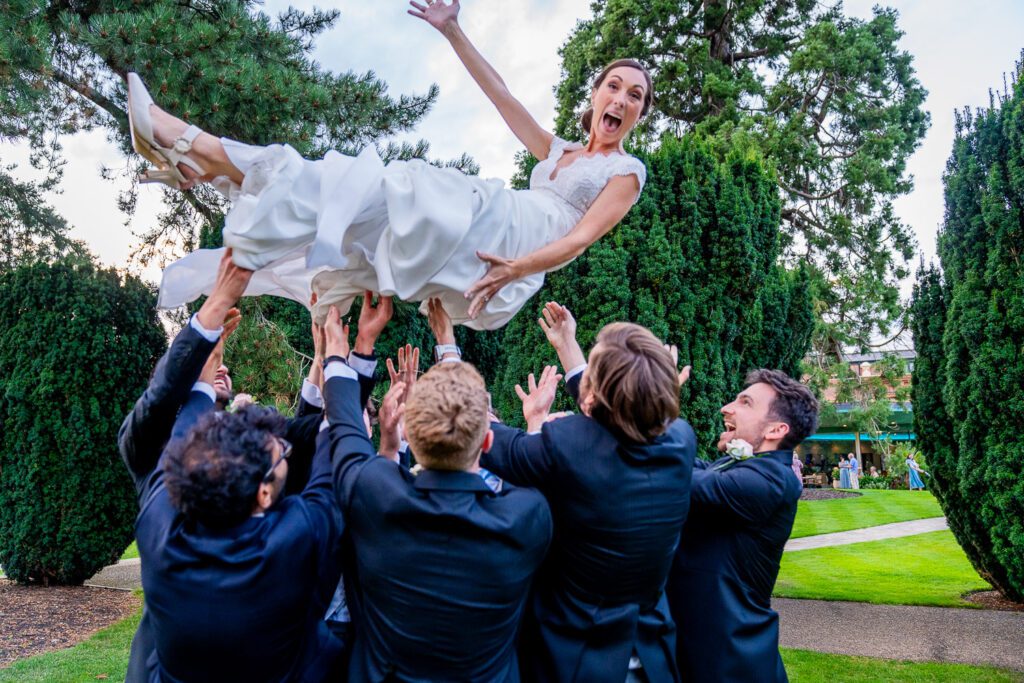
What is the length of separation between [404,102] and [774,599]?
273 inches

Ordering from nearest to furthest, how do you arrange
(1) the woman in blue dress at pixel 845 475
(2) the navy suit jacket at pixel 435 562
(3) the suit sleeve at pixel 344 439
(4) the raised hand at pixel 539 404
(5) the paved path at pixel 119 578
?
(2) the navy suit jacket at pixel 435 562, (3) the suit sleeve at pixel 344 439, (4) the raised hand at pixel 539 404, (5) the paved path at pixel 119 578, (1) the woman in blue dress at pixel 845 475

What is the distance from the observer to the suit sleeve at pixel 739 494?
2803 mm

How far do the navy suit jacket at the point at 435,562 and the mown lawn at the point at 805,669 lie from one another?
455 cm

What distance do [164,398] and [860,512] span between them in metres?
17.4

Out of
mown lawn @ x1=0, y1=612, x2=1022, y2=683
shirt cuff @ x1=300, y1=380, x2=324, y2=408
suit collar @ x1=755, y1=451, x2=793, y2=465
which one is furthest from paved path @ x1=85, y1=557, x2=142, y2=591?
suit collar @ x1=755, y1=451, x2=793, y2=465

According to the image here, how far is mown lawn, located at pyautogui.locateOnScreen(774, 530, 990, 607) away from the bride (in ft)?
23.1

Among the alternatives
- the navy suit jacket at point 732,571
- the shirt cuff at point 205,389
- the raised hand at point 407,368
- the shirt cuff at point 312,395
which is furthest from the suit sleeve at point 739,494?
the shirt cuff at point 205,389

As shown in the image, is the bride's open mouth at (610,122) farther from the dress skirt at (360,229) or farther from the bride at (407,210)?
the dress skirt at (360,229)

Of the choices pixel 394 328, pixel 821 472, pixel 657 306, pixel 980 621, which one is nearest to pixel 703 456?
pixel 657 306

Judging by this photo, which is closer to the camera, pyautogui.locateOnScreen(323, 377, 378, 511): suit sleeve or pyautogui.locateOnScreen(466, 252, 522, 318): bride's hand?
pyautogui.locateOnScreen(323, 377, 378, 511): suit sleeve

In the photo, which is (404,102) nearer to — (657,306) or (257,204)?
(657,306)

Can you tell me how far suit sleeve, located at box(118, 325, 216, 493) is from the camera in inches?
89.0

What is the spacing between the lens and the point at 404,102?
7855mm

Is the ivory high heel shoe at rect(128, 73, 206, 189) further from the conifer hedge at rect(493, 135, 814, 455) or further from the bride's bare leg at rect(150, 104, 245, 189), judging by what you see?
the conifer hedge at rect(493, 135, 814, 455)
